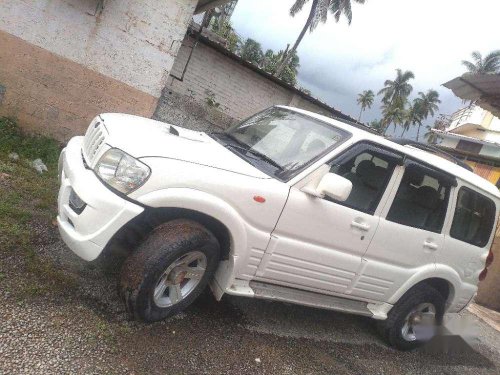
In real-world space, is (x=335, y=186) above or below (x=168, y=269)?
above

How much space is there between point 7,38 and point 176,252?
506cm

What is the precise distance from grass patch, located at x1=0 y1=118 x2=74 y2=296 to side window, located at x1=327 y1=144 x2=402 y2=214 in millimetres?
2427

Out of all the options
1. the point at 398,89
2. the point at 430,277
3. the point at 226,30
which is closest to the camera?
the point at 430,277

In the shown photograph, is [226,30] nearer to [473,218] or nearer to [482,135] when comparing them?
[482,135]

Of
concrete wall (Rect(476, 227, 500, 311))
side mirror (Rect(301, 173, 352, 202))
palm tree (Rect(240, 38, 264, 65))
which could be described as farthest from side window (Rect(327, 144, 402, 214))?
palm tree (Rect(240, 38, 264, 65))

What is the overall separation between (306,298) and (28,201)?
307cm

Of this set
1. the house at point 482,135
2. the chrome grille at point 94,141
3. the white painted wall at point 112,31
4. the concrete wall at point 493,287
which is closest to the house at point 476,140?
the house at point 482,135

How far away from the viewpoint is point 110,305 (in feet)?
10.1

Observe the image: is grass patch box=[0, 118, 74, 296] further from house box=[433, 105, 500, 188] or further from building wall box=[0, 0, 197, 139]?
house box=[433, 105, 500, 188]

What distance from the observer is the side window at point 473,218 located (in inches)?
167

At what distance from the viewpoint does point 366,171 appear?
3643mm

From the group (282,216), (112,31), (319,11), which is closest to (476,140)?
(319,11)

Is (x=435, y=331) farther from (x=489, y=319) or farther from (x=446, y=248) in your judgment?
(x=489, y=319)

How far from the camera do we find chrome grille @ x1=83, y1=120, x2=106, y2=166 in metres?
3.06
